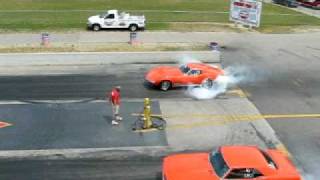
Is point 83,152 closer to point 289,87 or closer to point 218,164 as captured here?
point 218,164

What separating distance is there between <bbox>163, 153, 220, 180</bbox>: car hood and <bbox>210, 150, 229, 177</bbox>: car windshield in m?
0.12

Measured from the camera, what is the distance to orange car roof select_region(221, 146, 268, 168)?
16292 millimetres

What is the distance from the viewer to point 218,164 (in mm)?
16656

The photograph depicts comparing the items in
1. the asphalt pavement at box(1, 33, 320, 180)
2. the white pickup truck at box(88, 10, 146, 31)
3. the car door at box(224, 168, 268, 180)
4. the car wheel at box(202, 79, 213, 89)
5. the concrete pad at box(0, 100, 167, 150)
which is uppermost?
the white pickup truck at box(88, 10, 146, 31)

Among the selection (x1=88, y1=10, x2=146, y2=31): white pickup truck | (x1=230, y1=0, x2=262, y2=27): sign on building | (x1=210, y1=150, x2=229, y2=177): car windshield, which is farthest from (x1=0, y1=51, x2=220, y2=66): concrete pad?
(x1=210, y1=150, x2=229, y2=177): car windshield

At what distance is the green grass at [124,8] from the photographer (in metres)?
44.2

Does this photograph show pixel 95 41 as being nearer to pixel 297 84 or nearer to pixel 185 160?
pixel 297 84

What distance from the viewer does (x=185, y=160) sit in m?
17.3

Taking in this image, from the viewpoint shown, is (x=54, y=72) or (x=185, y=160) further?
(x=54, y=72)

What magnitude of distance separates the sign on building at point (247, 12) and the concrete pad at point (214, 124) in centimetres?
1790

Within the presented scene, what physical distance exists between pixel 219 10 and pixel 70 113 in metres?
32.1

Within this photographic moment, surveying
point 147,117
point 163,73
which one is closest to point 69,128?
point 147,117

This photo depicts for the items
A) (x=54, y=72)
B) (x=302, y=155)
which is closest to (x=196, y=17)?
(x=54, y=72)

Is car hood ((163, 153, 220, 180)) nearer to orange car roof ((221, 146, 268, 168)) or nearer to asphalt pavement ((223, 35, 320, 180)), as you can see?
orange car roof ((221, 146, 268, 168))
